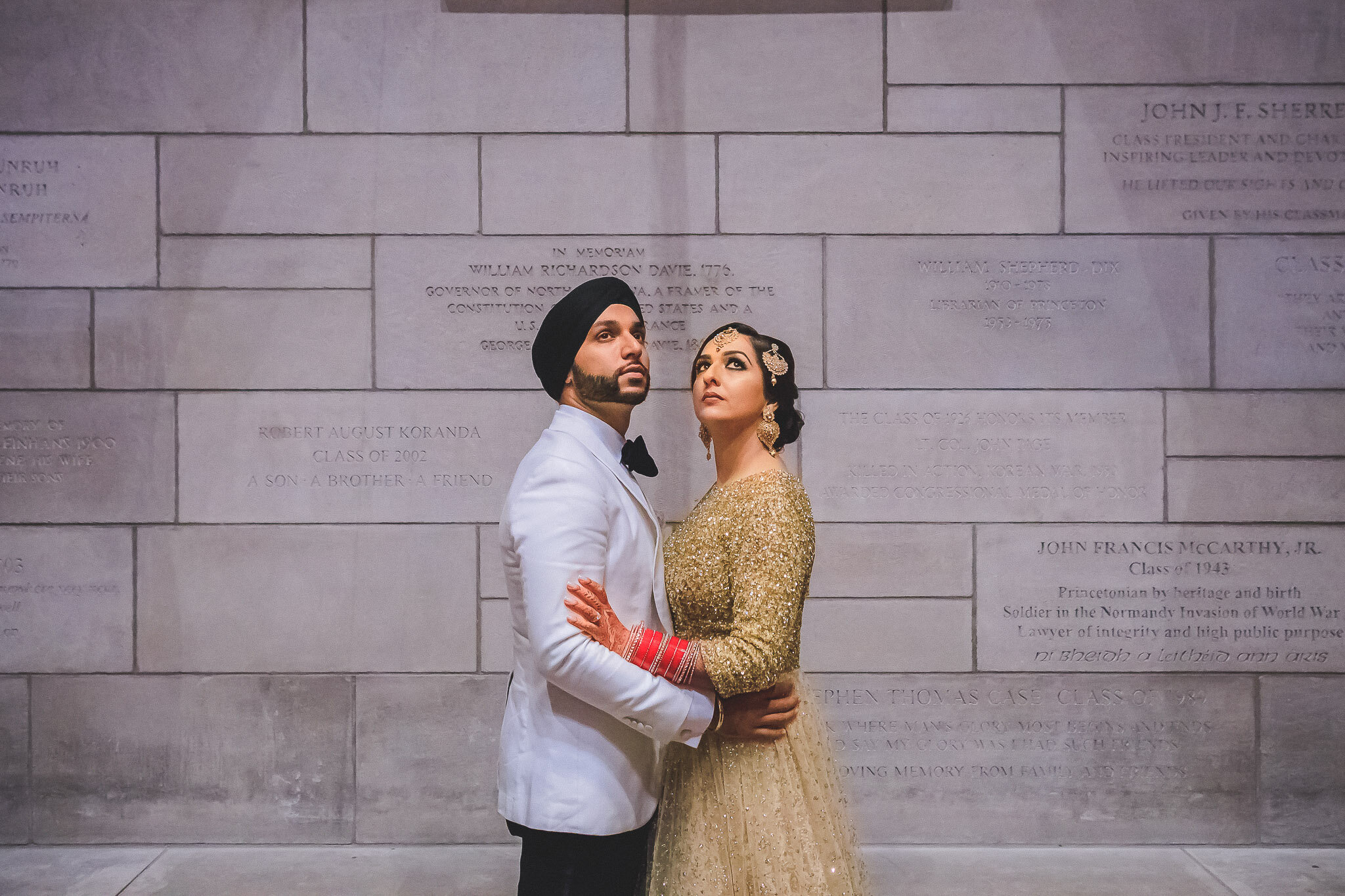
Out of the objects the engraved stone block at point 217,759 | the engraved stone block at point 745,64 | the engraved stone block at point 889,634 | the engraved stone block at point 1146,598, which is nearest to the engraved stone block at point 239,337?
the engraved stone block at point 217,759

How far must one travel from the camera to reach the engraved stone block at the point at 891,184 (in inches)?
154

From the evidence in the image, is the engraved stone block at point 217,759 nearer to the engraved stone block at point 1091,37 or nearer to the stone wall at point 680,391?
the stone wall at point 680,391

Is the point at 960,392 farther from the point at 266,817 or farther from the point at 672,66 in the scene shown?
the point at 266,817

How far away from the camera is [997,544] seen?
12.9ft

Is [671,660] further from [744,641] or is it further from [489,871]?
[489,871]

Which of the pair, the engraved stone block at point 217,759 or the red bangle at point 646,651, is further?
the engraved stone block at point 217,759

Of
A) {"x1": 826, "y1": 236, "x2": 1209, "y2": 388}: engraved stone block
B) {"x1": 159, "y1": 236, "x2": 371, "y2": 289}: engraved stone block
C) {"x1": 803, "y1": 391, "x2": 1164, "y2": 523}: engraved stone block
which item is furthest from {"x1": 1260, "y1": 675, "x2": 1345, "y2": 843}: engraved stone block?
{"x1": 159, "y1": 236, "x2": 371, "y2": 289}: engraved stone block

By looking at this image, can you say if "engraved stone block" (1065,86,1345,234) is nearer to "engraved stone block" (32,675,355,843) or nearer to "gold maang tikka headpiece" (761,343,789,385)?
"gold maang tikka headpiece" (761,343,789,385)

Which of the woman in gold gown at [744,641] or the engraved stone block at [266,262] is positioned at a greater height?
the engraved stone block at [266,262]

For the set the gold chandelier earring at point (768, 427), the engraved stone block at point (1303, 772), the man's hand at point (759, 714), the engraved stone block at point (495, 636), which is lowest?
the engraved stone block at point (1303, 772)

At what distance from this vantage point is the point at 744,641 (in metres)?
2.06

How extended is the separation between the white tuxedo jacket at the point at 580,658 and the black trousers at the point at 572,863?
0.20ft

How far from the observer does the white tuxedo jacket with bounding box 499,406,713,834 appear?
79.8 inches

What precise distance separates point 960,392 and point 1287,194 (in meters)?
1.77
